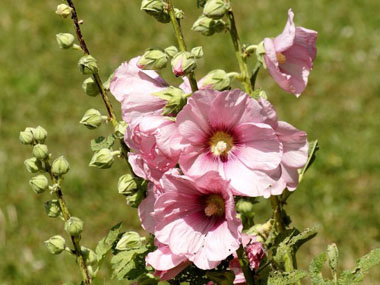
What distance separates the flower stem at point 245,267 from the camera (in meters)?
1.00

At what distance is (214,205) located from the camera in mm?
974

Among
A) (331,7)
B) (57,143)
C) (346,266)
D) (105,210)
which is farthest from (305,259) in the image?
(331,7)

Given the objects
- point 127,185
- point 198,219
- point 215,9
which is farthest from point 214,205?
point 215,9

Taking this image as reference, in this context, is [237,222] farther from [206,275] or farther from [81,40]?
[81,40]

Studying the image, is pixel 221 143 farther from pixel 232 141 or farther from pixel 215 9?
pixel 215 9

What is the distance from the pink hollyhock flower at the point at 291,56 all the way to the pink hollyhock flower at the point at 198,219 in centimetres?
19

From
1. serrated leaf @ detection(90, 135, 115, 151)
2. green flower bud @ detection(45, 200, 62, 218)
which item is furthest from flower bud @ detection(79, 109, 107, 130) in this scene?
green flower bud @ detection(45, 200, 62, 218)

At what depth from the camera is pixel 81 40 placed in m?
1.07

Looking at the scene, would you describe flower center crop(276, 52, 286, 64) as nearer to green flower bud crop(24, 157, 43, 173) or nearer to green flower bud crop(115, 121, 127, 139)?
green flower bud crop(115, 121, 127, 139)

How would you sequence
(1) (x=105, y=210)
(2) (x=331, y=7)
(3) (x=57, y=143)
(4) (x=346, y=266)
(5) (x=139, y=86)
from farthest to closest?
(2) (x=331, y=7)
(3) (x=57, y=143)
(1) (x=105, y=210)
(4) (x=346, y=266)
(5) (x=139, y=86)

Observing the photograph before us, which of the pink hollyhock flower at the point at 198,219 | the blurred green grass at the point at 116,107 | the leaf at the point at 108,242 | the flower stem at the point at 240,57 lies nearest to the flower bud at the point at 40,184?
the leaf at the point at 108,242

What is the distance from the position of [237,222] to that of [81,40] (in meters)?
0.34

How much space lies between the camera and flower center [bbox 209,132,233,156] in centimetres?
95

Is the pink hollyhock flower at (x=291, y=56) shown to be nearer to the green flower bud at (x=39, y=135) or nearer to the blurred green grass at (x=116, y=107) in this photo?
the green flower bud at (x=39, y=135)
